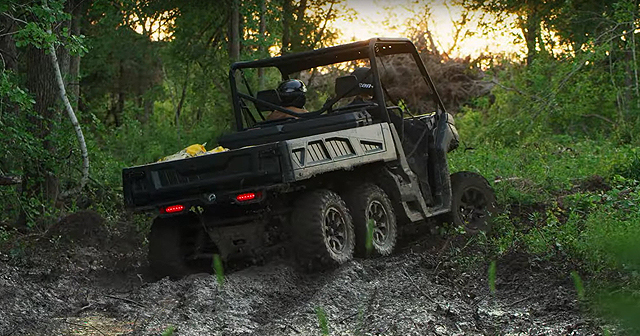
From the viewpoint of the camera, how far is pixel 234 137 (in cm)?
865

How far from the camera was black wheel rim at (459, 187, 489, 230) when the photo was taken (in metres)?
9.85

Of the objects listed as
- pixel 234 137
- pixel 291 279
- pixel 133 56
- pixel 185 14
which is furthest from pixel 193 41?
pixel 291 279

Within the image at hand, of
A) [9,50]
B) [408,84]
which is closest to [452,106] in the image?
[408,84]

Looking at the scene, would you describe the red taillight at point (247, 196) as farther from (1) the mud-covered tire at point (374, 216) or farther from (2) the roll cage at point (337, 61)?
(2) the roll cage at point (337, 61)

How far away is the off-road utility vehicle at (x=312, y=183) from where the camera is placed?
732 centimetres

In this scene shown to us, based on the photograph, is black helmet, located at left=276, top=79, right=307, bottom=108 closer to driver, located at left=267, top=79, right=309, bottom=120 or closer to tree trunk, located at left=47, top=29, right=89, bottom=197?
driver, located at left=267, top=79, right=309, bottom=120

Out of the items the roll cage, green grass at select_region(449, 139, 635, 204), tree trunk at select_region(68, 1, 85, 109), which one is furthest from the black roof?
tree trunk at select_region(68, 1, 85, 109)

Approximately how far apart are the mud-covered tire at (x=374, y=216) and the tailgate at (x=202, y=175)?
1.24 metres

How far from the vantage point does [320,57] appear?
362 inches

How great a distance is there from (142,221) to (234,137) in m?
3.15

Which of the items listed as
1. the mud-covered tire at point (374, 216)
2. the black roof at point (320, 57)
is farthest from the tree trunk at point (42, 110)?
the mud-covered tire at point (374, 216)

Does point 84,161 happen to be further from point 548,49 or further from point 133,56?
point 133,56

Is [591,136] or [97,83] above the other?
[97,83]

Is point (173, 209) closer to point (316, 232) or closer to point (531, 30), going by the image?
point (316, 232)
